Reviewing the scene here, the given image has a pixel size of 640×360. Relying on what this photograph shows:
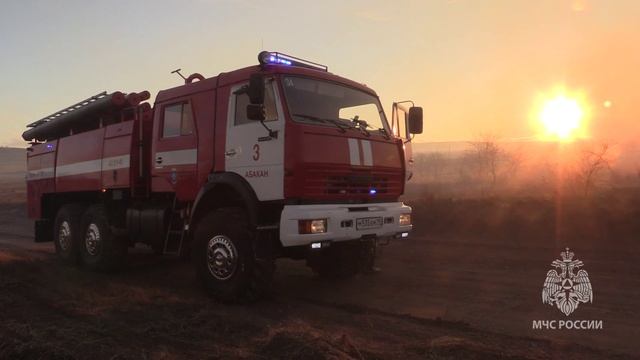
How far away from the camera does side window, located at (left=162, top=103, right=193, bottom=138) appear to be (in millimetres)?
7801

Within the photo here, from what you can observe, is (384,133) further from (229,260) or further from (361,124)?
(229,260)

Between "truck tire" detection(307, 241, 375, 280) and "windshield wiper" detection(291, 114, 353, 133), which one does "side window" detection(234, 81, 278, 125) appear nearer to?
"windshield wiper" detection(291, 114, 353, 133)

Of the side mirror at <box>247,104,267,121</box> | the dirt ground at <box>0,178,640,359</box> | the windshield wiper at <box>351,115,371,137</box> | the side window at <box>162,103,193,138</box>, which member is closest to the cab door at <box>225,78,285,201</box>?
the side mirror at <box>247,104,267,121</box>

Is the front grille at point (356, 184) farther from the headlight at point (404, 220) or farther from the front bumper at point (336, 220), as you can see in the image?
the headlight at point (404, 220)

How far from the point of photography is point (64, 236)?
10719 mm

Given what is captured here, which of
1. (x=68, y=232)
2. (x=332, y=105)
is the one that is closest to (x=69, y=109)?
(x=68, y=232)

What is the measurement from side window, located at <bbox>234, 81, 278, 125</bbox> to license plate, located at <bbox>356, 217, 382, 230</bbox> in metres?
1.70

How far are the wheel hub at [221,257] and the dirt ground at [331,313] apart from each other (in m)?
0.44

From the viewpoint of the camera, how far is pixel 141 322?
230 inches

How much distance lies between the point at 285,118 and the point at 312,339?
279cm

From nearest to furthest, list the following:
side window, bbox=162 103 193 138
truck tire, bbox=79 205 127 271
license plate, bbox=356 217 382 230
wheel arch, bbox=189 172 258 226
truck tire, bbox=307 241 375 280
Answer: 1. wheel arch, bbox=189 172 258 226
2. license plate, bbox=356 217 382 230
3. side window, bbox=162 103 193 138
4. truck tire, bbox=307 241 375 280
5. truck tire, bbox=79 205 127 271

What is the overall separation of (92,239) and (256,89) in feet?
17.9

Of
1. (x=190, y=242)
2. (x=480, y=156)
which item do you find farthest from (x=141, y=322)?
(x=480, y=156)

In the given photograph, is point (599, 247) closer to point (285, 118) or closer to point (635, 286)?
point (635, 286)
